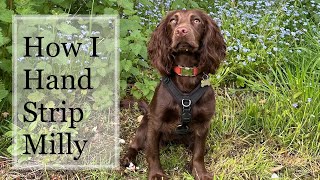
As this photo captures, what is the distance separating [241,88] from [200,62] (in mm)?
1188

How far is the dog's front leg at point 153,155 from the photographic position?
11.0 ft

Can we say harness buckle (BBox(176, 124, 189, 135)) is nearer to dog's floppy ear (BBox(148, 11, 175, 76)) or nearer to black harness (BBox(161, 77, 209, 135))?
black harness (BBox(161, 77, 209, 135))

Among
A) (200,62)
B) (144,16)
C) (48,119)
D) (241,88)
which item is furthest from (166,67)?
(144,16)

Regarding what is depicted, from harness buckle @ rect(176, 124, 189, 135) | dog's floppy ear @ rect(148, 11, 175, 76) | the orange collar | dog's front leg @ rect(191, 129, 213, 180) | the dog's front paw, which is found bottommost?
the dog's front paw

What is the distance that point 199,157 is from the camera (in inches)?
134

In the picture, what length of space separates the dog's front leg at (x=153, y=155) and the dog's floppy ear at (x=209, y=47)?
0.49 meters

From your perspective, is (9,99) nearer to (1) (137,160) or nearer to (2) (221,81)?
(1) (137,160)

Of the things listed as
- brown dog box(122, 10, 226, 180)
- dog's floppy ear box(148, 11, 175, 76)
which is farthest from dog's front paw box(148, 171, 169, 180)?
dog's floppy ear box(148, 11, 175, 76)

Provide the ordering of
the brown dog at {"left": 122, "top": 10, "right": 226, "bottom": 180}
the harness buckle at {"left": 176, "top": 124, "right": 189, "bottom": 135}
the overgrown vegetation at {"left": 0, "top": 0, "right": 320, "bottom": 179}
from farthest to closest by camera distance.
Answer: the overgrown vegetation at {"left": 0, "top": 0, "right": 320, "bottom": 179}, the harness buckle at {"left": 176, "top": 124, "right": 189, "bottom": 135}, the brown dog at {"left": 122, "top": 10, "right": 226, "bottom": 180}

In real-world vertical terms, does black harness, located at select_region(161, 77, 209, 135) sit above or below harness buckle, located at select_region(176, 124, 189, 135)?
above

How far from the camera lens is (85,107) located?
12.8 ft

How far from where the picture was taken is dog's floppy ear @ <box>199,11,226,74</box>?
3201mm

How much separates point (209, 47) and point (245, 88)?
1.19 meters

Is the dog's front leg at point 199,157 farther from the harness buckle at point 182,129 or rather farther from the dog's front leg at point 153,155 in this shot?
the dog's front leg at point 153,155
